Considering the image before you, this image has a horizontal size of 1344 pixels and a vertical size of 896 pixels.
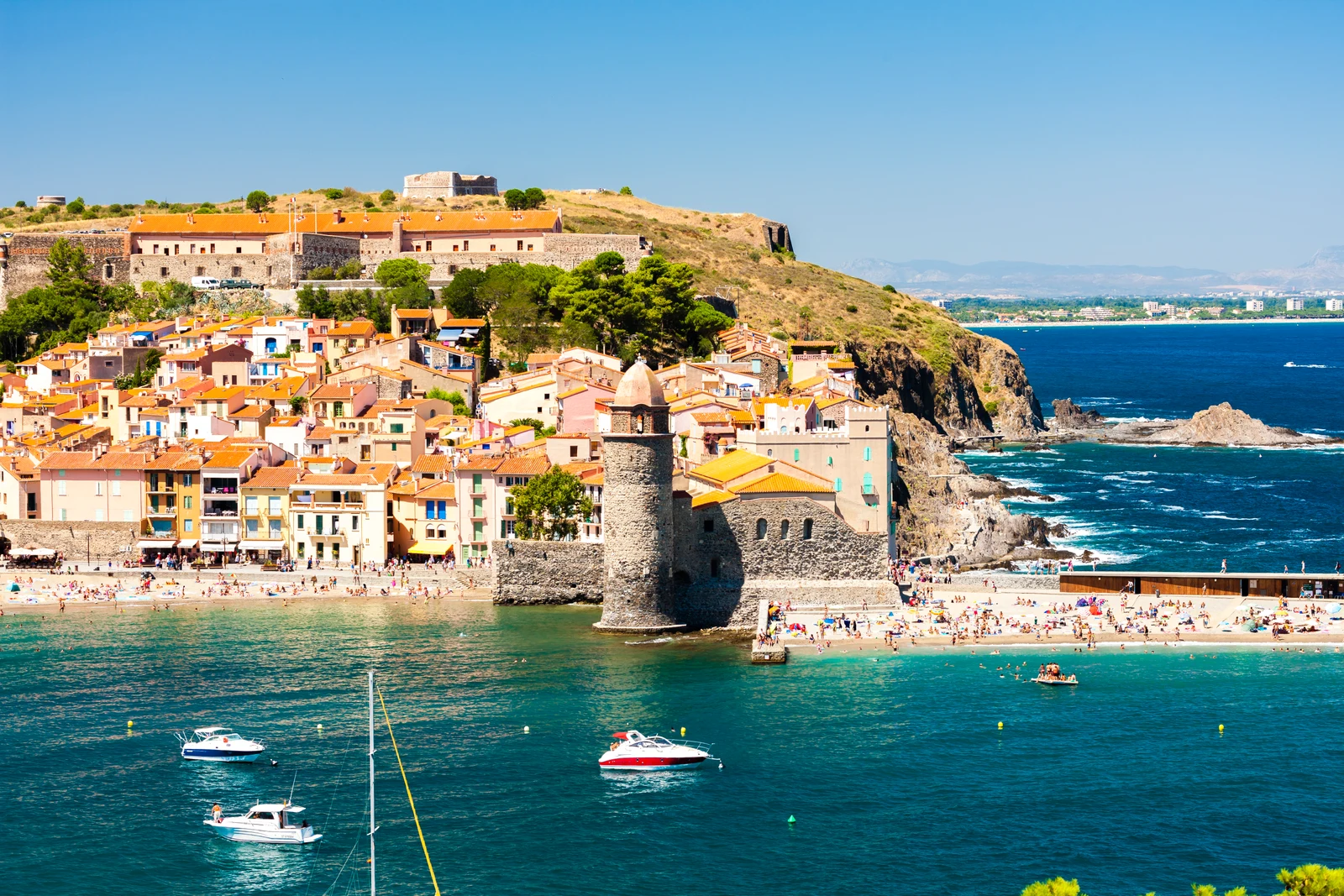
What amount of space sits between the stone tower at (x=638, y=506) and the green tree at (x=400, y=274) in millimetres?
52619

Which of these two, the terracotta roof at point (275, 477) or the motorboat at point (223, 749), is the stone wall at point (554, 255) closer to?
the terracotta roof at point (275, 477)

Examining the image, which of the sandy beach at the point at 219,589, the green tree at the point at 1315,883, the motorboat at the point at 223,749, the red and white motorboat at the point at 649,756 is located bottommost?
the red and white motorboat at the point at 649,756

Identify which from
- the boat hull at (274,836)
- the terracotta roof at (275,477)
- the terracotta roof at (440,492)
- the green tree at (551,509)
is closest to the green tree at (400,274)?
the terracotta roof at (275,477)

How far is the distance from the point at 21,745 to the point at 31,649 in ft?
38.6

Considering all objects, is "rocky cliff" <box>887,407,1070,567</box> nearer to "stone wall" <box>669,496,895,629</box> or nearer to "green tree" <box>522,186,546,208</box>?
"stone wall" <box>669,496,895,629</box>

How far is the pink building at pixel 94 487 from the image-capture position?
2675 inches

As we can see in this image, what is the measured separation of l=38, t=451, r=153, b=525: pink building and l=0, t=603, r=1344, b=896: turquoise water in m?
13.4

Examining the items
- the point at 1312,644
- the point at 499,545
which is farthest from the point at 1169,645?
the point at 499,545

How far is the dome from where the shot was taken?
173 ft

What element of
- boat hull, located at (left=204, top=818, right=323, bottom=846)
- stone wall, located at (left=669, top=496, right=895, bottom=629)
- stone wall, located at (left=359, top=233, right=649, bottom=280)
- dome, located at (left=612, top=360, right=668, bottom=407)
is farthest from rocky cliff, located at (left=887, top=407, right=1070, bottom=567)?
boat hull, located at (left=204, top=818, right=323, bottom=846)

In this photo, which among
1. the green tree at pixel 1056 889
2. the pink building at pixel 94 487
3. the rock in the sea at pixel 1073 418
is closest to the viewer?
the green tree at pixel 1056 889

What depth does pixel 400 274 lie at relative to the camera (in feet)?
341

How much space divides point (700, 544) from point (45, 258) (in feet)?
244

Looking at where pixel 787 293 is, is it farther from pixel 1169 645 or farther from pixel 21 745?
pixel 21 745
